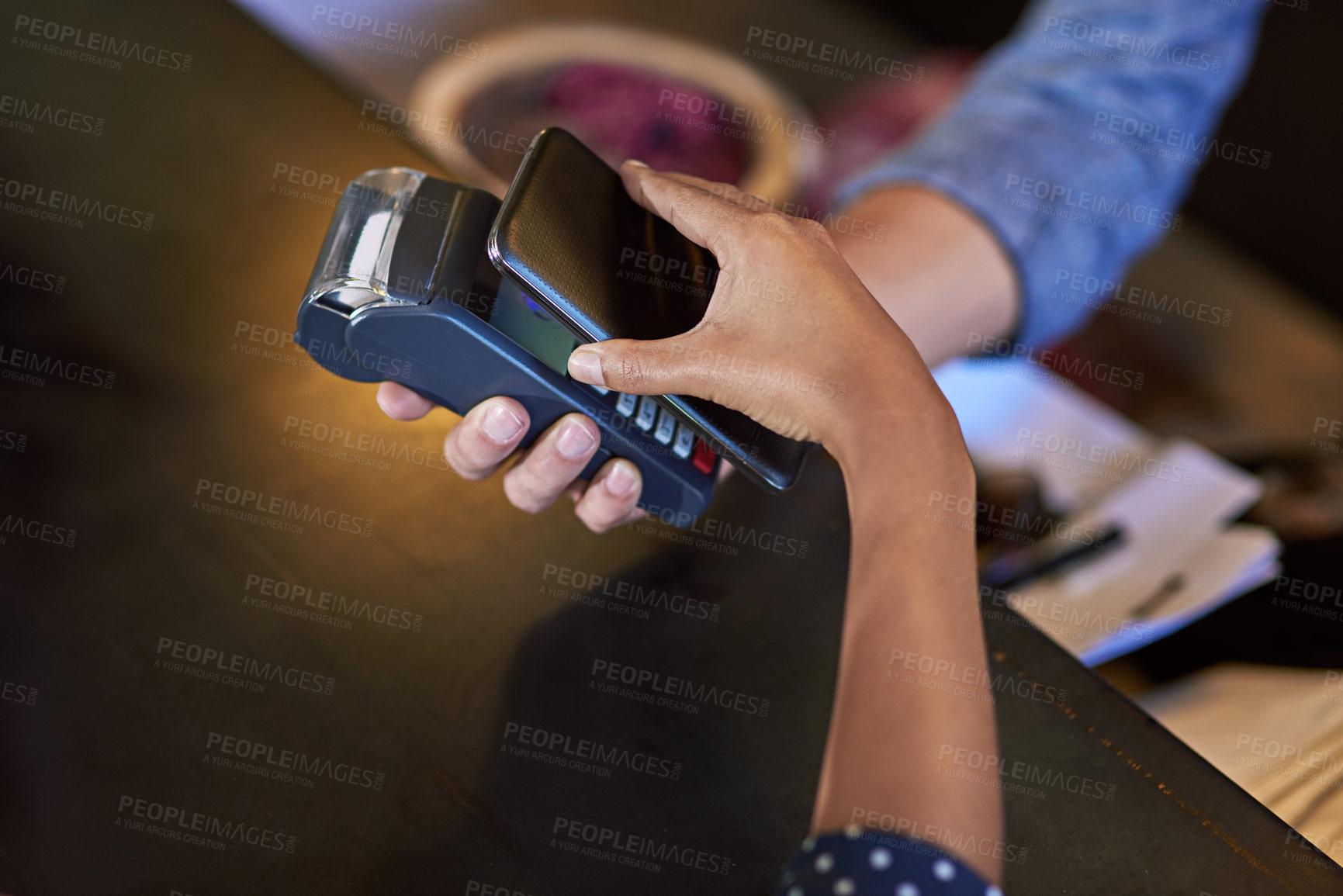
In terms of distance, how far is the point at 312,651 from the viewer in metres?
0.57

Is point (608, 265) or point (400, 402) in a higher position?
point (608, 265)

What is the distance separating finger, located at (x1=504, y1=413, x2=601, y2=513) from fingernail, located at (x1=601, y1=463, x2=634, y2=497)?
22 millimetres

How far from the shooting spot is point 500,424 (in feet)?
2.09

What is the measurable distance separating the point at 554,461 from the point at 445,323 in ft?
0.40

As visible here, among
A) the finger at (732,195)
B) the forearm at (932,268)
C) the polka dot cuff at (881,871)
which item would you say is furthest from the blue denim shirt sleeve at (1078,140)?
the polka dot cuff at (881,871)

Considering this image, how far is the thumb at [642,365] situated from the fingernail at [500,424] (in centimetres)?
8

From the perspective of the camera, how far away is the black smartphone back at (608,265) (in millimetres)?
552

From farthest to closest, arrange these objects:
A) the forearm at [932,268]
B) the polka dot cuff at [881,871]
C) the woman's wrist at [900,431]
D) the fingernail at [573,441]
Result: the forearm at [932,268], the fingernail at [573,441], the woman's wrist at [900,431], the polka dot cuff at [881,871]

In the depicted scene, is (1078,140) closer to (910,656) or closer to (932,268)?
(932,268)

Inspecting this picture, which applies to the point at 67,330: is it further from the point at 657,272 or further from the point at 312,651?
the point at 657,272

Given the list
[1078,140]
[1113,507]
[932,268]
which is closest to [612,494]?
[932,268]

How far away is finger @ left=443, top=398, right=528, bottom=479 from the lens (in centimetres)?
63

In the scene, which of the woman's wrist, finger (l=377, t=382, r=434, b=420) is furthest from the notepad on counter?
finger (l=377, t=382, r=434, b=420)

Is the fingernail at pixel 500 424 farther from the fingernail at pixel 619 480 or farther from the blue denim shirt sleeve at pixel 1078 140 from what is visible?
the blue denim shirt sleeve at pixel 1078 140
